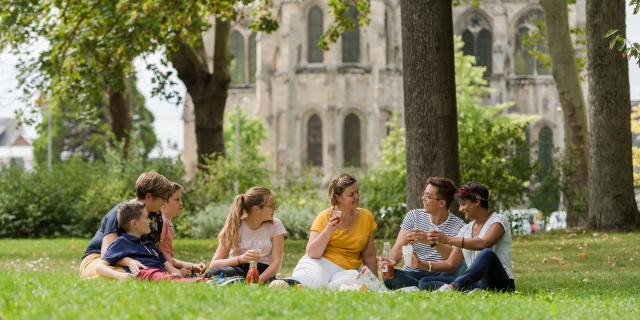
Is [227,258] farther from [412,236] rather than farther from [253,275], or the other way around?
[412,236]

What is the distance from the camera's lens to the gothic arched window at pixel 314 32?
234ft

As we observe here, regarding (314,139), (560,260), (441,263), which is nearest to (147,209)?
(441,263)

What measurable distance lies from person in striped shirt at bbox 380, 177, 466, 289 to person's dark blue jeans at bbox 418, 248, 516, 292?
530 mm

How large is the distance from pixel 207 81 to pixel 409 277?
63.7 ft

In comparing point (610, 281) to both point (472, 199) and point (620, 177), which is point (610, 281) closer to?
point (472, 199)

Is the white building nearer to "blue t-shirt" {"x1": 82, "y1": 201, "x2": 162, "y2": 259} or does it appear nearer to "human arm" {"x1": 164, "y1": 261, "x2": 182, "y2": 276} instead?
"blue t-shirt" {"x1": 82, "y1": 201, "x2": 162, "y2": 259}

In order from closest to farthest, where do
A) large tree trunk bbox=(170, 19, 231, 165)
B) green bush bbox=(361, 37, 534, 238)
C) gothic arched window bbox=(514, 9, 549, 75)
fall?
green bush bbox=(361, 37, 534, 238)
large tree trunk bbox=(170, 19, 231, 165)
gothic arched window bbox=(514, 9, 549, 75)

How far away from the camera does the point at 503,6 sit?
75438 millimetres

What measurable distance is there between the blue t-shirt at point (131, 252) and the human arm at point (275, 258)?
991 mm

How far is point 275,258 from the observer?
11.6 metres

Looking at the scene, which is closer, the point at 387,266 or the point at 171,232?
the point at 387,266

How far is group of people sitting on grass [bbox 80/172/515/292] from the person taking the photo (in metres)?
10.8

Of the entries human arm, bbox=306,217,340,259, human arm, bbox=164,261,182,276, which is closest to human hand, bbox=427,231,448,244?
human arm, bbox=306,217,340,259

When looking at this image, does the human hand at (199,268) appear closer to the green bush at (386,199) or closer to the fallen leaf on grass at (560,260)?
the fallen leaf on grass at (560,260)
